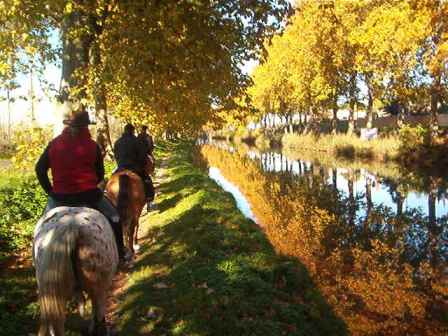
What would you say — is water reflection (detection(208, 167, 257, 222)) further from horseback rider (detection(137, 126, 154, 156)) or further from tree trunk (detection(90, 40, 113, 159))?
tree trunk (detection(90, 40, 113, 159))

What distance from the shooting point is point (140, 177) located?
11.6 meters

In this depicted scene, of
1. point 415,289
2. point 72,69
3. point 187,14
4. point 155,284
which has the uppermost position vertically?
point 187,14

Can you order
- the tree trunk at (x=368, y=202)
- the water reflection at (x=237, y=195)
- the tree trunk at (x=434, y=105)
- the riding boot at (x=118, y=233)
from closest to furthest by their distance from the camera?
the riding boot at (x=118, y=233), the tree trunk at (x=368, y=202), the water reflection at (x=237, y=195), the tree trunk at (x=434, y=105)

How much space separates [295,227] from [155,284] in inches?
317

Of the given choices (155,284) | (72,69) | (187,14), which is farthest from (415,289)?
(72,69)

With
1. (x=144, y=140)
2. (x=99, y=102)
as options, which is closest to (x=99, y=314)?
(x=144, y=140)

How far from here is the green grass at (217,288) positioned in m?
6.66

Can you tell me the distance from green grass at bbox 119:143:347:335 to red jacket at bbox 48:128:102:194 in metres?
2.22

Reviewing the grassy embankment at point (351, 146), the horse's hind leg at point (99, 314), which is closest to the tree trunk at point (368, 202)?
the grassy embankment at point (351, 146)

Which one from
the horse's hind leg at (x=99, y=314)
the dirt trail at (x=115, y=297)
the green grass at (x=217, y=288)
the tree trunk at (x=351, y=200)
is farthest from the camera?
the tree trunk at (x=351, y=200)

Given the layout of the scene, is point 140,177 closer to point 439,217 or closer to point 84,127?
point 84,127

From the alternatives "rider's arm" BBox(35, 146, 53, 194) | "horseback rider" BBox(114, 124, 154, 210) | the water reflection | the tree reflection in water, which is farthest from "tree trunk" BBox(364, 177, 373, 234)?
"rider's arm" BBox(35, 146, 53, 194)

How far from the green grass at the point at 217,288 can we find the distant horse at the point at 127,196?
0.74 meters

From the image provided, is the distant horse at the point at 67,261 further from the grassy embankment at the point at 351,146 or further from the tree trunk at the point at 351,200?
the grassy embankment at the point at 351,146
